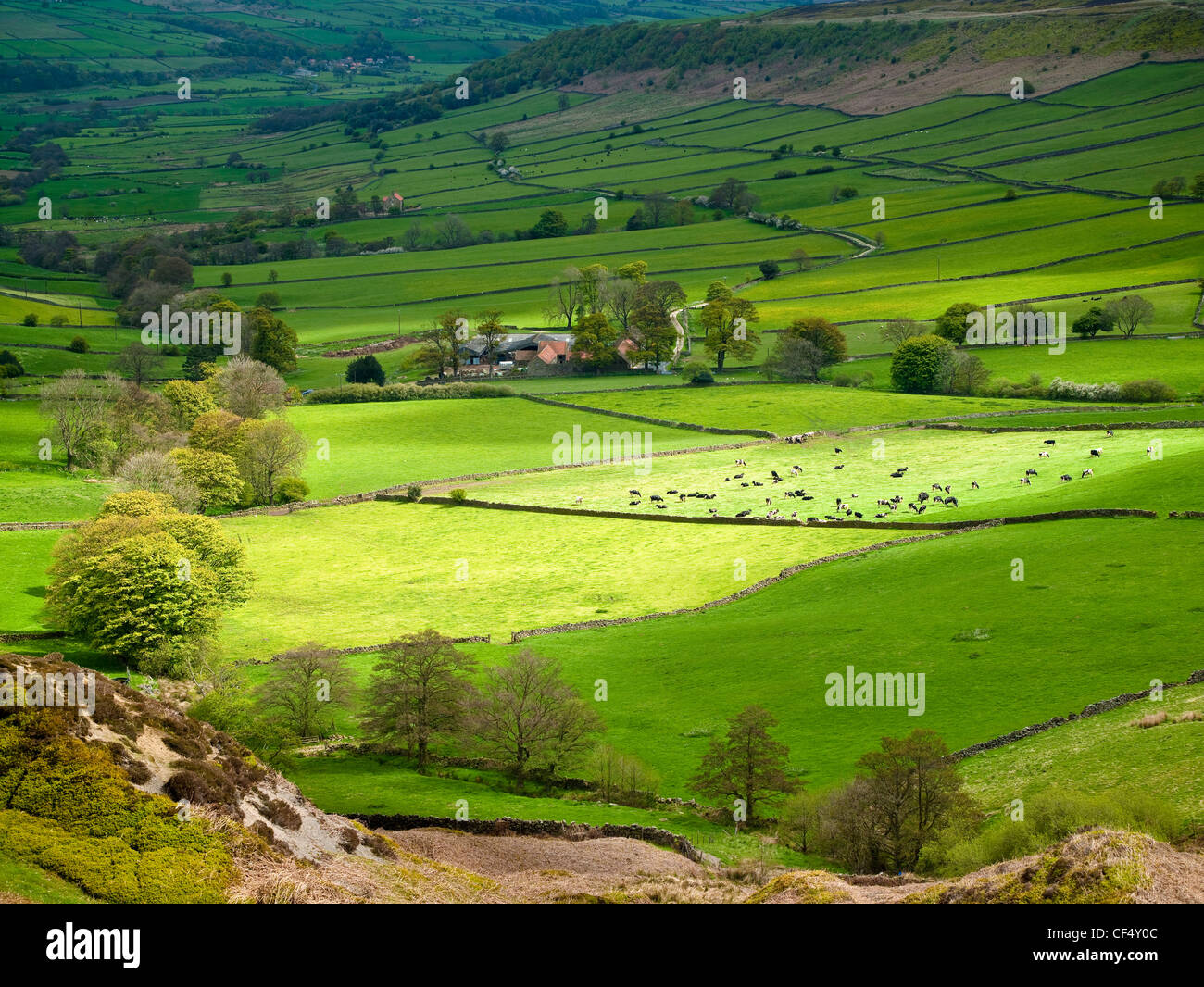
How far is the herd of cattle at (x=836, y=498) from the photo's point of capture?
82875mm

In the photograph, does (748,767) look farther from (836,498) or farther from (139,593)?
(836,498)

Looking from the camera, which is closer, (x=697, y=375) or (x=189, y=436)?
(x=189, y=436)

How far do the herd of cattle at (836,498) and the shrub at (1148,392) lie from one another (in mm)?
15490

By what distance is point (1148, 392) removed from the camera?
108938mm

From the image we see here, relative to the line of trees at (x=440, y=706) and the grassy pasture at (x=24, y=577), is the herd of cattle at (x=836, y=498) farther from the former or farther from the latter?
the grassy pasture at (x=24, y=577)

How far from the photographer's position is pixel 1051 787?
38062mm

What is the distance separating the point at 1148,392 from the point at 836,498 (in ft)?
132

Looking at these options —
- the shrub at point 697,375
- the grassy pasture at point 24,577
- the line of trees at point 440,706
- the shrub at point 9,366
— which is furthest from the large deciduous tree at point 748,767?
the shrub at point 9,366

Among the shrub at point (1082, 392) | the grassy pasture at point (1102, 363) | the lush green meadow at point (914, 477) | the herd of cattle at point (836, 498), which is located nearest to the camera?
the lush green meadow at point (914, 477)

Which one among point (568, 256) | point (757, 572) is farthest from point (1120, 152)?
point (757, 572)

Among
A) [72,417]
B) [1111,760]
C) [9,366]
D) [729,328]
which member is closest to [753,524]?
[1111,760]

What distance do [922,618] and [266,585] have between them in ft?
131

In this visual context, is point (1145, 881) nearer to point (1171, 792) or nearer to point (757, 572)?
point (1171, 792)

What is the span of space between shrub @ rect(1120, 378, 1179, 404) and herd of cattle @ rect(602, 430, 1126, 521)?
50.8 feet
